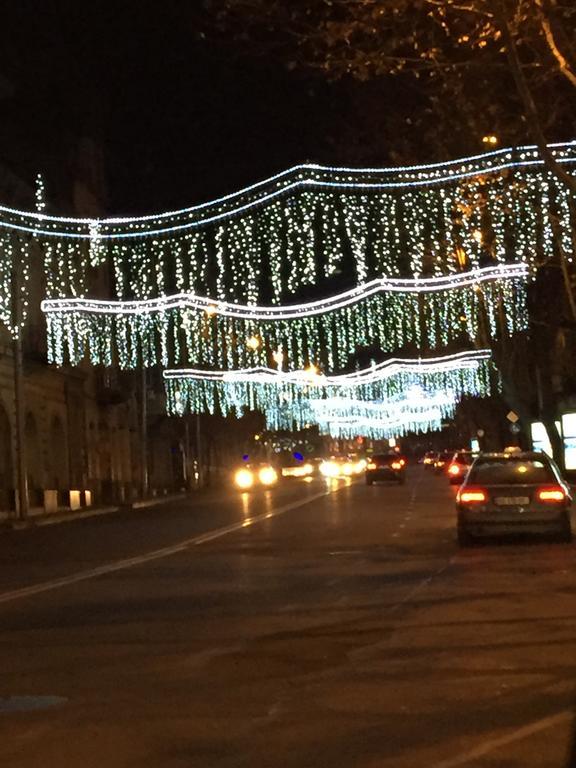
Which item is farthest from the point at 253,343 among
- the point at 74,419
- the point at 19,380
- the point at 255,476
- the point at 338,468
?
the point at 338,468

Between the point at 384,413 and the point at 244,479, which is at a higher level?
the point at 384,413

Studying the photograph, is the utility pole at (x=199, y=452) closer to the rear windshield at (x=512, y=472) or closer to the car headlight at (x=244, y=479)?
the car headlight at (x=244, y=479)

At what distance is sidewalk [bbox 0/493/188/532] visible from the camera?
39.1 m

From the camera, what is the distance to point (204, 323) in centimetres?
4166

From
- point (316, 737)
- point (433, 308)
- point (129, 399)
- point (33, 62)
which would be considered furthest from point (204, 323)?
point (316, 737)

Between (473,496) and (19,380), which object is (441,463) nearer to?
(19,380)

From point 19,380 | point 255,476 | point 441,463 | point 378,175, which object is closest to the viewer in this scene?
point 378,175

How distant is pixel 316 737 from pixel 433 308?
103ft

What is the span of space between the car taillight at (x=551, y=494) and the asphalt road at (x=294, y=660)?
0.93 metres

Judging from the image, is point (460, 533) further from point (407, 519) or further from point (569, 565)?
point (407, 519)

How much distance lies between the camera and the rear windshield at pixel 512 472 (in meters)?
21.6

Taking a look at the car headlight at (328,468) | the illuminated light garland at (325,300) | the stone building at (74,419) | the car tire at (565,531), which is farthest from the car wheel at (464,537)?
the car headlight at (328,468)

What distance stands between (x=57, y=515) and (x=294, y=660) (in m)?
34.8

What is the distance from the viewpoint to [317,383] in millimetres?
61250
